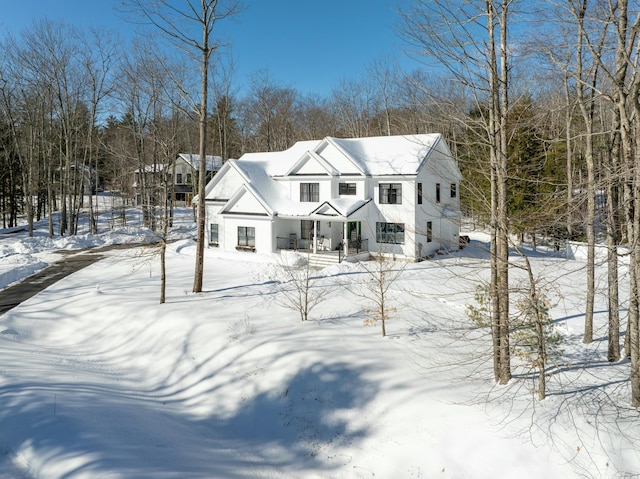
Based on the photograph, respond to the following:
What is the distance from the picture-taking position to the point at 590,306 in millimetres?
11609

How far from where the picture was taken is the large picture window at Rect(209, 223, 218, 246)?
1113 inches

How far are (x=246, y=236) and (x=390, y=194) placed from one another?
9.53 meters

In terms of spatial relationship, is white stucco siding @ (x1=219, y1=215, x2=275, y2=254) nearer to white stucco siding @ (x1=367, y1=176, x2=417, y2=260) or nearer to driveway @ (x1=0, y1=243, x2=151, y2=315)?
A: white stucco siding @ (x1=367, y1=176, x2=417, y2=260)

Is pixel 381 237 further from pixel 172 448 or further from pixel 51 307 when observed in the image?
pixel 172 448

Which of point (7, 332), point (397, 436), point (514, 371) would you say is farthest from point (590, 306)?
point (7, 332)

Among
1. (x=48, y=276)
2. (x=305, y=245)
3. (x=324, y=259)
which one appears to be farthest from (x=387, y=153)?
(x=48, y=276)

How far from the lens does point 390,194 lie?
79.9ft

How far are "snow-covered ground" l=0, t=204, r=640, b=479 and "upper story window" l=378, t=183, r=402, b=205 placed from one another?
388 inches

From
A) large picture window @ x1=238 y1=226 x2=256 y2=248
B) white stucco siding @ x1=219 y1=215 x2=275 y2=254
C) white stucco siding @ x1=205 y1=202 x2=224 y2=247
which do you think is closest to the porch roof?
white stucco siding @ x1=219 y1=215 x2=275 y2=254

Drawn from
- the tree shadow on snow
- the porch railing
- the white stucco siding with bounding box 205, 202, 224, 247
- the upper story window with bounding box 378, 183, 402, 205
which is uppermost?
the upper story window with bounding box 378, 183, 402, 205

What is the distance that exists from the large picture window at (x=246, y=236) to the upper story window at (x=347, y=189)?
6.09m

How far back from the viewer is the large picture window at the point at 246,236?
2600 centimetres

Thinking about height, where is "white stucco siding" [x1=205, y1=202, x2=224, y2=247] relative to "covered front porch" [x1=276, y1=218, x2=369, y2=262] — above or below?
above

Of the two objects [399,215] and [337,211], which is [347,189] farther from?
[399,215]
